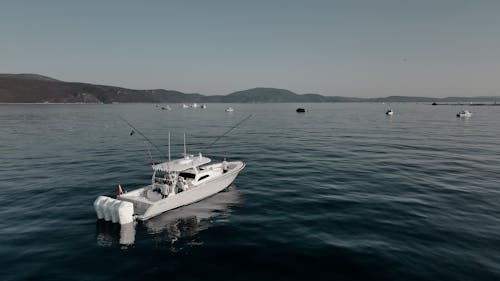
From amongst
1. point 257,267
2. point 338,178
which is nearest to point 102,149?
point 338,178

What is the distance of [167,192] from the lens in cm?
1895

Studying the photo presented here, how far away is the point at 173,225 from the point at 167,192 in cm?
278

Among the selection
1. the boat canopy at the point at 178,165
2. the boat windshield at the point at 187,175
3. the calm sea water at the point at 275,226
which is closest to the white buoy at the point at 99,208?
the calm sea water at the point at 275,226

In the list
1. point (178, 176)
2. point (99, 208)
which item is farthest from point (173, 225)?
point (99, 208)

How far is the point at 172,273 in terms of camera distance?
1204 cm

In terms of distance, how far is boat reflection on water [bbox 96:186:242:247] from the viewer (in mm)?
15291

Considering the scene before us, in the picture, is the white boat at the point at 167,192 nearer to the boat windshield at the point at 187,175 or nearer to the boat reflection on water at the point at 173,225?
the boat windshield at the point at 187,175

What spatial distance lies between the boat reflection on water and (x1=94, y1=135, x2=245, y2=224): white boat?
0.47 metres

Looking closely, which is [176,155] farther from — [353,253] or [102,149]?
[353,253]

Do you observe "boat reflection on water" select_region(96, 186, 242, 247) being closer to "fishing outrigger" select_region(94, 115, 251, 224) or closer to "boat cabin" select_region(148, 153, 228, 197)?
"fishing outrigger" select_region(94, 115, 251, 224)

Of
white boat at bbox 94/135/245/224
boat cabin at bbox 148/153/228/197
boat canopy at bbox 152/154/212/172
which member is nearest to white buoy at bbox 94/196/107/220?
white boat at bbox 94/135/245/224

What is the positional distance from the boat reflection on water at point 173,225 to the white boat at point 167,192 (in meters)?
0.47

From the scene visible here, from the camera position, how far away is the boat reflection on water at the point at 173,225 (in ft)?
50.2

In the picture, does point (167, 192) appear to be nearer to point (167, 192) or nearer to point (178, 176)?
point (167, 192)
